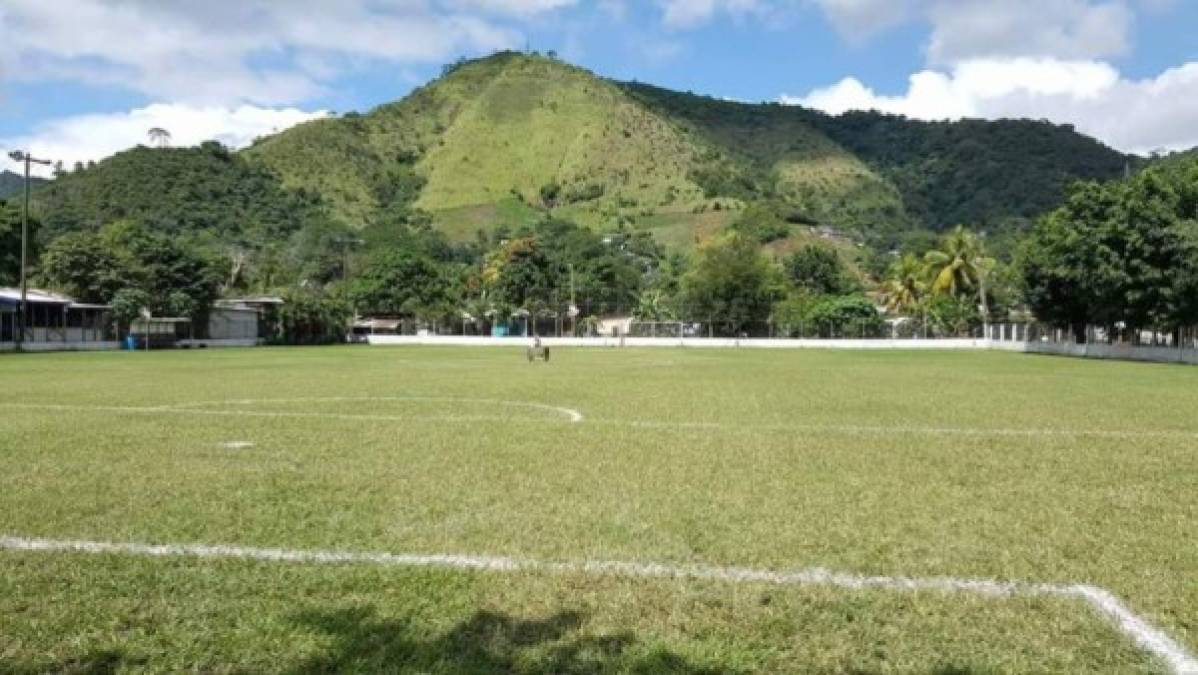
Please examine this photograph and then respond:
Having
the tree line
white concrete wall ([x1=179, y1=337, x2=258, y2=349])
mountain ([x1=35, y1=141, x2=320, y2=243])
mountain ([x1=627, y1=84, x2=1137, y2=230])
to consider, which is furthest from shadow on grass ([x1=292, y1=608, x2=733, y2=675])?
mountain ([x1=627, y1=84, x2=1137, y2=230])

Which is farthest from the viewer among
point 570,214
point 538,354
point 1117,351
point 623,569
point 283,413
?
point 570,214

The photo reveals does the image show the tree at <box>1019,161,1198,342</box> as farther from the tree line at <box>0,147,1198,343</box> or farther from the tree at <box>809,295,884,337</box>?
the tree at <box>809,295,884,337</box>

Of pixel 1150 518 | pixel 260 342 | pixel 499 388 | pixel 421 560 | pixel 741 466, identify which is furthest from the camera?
pixel 260 342

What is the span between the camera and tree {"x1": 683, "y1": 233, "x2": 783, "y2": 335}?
8556 cm

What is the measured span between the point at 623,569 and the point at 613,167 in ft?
533

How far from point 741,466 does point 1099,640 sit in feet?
18.6

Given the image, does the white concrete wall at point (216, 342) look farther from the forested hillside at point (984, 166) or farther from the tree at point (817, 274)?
the forested hillside at point (984, 166)

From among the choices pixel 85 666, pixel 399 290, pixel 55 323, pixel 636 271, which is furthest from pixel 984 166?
pixel 85 666

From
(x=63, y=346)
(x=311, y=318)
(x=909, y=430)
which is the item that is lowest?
(x=63, y=346)

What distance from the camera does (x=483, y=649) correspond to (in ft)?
14.5

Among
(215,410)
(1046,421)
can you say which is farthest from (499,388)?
(1046,421)

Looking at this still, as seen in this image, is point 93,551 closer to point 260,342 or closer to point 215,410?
point 215,410

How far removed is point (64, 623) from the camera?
4.68 metres

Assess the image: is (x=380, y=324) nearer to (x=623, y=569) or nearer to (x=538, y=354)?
(x=538, y=354)
